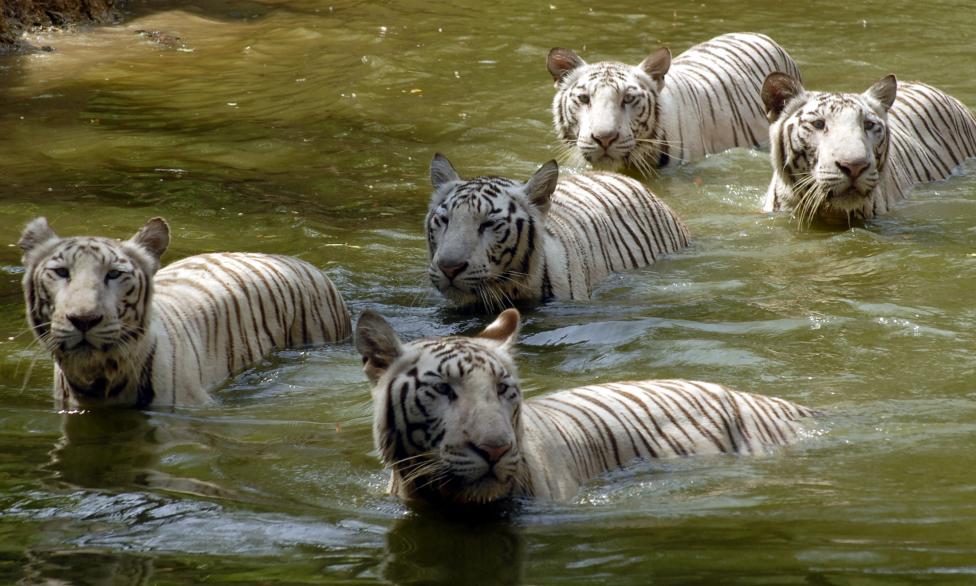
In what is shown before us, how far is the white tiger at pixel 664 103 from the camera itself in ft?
30.0

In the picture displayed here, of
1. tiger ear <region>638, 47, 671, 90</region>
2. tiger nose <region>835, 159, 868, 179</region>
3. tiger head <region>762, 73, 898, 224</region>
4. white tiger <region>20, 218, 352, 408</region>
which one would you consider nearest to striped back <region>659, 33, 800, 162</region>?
tiger ear <region>638, 47, 671, 90</region>

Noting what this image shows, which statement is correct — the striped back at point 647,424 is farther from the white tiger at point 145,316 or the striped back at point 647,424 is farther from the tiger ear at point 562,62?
the tiger ear at point 562,62

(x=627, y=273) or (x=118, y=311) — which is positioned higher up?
(x=118, y=311)

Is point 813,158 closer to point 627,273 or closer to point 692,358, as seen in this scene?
point 627,273

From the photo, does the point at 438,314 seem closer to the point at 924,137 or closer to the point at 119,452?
the point at 119,452

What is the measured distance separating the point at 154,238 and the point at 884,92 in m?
4.47

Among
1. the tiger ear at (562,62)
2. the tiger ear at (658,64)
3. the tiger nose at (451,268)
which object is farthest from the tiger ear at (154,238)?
the tiger ear at (658,64)

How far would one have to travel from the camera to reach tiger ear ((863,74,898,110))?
8016mm

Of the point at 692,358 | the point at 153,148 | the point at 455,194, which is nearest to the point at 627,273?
the point at 455,194

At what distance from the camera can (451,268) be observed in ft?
21.6

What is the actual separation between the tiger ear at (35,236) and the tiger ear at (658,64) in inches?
199

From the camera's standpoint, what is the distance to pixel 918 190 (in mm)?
8859

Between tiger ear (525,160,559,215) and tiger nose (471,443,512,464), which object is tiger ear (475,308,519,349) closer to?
tiger nose (471,443,512,464)

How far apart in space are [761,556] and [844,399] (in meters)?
1.83
